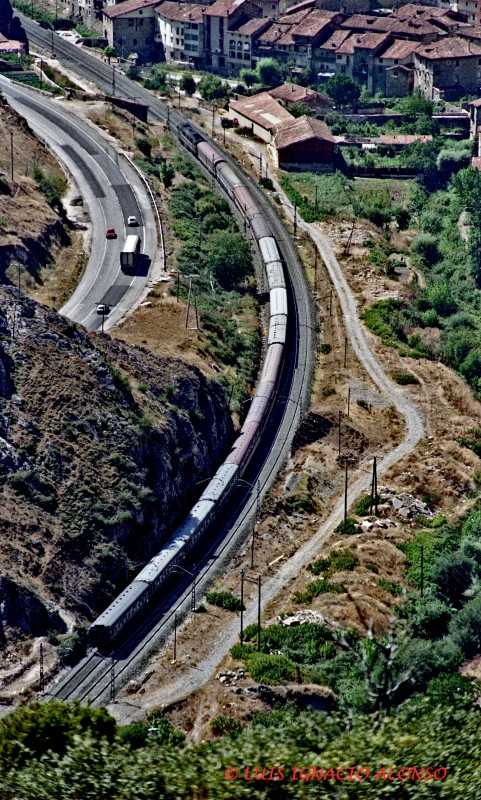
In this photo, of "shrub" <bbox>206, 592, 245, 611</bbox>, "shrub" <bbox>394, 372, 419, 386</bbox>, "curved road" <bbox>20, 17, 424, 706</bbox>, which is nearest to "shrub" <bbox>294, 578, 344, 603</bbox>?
"curved road" <bbox>20, 17, 424, 706</bbox>

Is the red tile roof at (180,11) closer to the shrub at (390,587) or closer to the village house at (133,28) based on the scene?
the village house at (133,28)

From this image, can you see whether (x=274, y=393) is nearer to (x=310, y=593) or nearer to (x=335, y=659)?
(x=310, y=593)

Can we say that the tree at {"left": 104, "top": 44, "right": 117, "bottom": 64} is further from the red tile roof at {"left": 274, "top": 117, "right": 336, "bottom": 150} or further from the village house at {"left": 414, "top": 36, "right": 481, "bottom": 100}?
the village house at {"left": 414, "top": 36, "right": 481, "bottom": 100}

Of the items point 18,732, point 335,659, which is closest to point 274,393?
point 335,659

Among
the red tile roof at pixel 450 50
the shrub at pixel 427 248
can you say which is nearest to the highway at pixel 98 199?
the shrub at pixel 427 248

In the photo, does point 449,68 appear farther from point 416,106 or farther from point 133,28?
point 133,28

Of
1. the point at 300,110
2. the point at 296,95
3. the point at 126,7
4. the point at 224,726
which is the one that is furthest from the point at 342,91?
the point at 224,726
